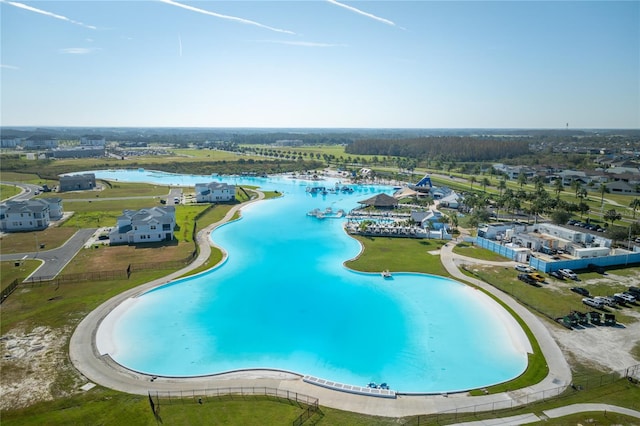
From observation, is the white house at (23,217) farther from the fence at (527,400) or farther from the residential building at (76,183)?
the fence at (527,400)

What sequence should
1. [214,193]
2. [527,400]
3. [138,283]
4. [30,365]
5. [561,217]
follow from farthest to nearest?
[214,193], [561,217], [138,283], [30,365], [527,400]

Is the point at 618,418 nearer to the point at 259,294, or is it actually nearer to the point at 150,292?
the point at 259,294

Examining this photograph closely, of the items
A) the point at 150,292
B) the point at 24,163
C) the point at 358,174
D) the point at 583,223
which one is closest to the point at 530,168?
the point at 358,174

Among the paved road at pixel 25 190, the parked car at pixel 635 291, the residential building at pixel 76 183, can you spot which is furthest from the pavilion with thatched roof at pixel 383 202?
the paved road at pixel 25 190

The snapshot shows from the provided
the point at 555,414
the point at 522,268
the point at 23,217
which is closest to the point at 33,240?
the point at 23,217

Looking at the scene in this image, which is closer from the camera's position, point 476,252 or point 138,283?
point 138,283

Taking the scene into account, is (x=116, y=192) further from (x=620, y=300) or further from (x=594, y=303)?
(x=620, y=300)

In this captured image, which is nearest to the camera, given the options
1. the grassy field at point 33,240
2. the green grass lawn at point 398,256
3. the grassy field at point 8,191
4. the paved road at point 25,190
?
the green grass lawn at point 398,256
